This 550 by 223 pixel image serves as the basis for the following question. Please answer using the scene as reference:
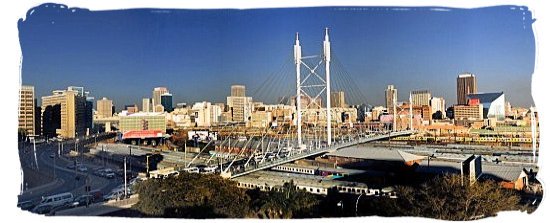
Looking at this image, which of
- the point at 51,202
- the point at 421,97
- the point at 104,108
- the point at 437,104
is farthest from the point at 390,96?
the point at 51,202

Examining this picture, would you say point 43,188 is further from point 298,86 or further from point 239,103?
point 298,86

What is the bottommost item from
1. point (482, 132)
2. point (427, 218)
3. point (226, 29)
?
point (427, 218)

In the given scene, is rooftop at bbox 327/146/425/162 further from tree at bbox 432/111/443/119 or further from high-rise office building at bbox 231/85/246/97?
high-rise office building at bbox 231/85/246/97

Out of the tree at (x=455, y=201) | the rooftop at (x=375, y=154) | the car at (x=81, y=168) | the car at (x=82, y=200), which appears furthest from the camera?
the rooftop at (x=375, y=154)

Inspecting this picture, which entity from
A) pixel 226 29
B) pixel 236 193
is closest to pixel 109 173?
pixel 236 193

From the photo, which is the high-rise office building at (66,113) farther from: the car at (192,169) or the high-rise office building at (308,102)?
the high-rise office building at (308,102)

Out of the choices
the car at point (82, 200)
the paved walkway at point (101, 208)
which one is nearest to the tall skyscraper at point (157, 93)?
the paved walkway at point (101, 208)

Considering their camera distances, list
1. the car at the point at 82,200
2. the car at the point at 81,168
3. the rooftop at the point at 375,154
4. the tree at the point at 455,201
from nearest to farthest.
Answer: the tree at the point at 455,201 → the car at the point at 82,200 → the car at the point at 81,168 → the rooftop at the point at 375,154

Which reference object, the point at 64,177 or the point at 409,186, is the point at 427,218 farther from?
the point at 64,177
